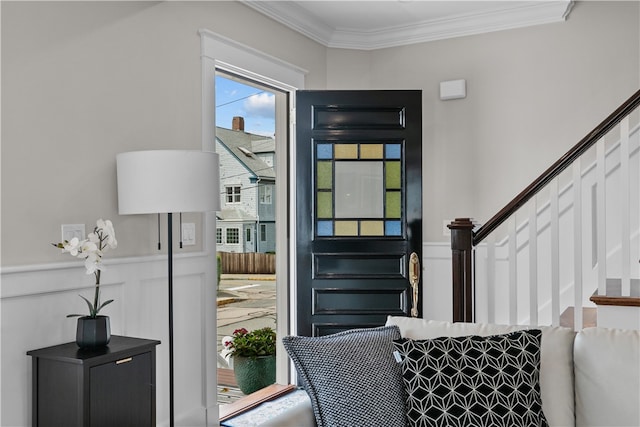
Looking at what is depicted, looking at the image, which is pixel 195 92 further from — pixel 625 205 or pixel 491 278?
pixel 625 205

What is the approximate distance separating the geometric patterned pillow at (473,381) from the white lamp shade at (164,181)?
111cm

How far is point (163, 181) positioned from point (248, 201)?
6.37 feet

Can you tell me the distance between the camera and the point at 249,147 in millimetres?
4449

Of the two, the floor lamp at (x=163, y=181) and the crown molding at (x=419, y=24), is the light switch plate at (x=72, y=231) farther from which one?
the crown molding at (x=419, y=24)

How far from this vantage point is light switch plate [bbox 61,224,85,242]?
2.52 meters

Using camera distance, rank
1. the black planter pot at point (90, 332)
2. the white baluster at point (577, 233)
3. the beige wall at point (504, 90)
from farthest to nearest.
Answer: the beige wall at point (504, 90), the white baluster at point (577, 233), the black planter pot at point (90, 332)

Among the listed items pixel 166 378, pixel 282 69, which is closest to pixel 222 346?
pixel 166 378

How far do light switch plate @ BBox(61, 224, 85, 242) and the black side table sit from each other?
0.44m

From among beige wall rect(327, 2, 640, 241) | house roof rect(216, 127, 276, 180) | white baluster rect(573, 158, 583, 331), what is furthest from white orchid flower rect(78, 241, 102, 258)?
beige wall rect(327, 2, 640, 241)

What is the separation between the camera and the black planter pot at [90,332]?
2.30 metres

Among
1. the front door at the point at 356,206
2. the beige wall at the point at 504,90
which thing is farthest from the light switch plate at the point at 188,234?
the beige wall at the point at 504,90

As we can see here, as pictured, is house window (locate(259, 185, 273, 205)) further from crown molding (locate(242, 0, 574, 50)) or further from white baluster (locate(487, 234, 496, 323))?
white baluster (locate(487, 234, 496, 323))

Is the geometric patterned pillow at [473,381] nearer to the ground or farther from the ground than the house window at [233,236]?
nearer to the ground

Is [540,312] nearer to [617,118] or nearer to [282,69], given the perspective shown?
[617,118]
